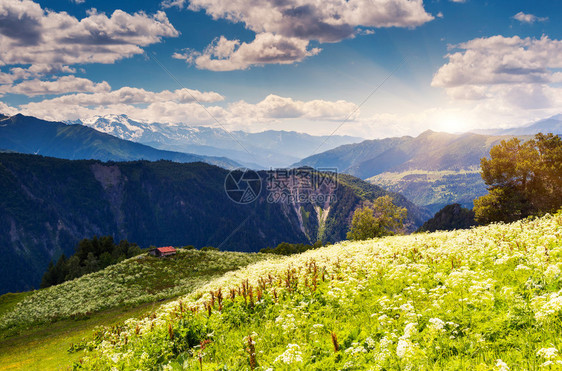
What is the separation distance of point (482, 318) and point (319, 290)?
705 cm

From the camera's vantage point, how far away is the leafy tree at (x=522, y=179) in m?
49.4

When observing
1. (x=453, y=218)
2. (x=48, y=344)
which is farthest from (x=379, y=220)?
(x=453, y=218)

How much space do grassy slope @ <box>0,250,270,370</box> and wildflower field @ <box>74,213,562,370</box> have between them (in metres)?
17.8

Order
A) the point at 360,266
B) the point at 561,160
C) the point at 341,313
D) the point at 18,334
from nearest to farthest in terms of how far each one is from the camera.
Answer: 1. the point at 341,313
2. the point at 360,266
3. the point at 18,334
4. the point at 561,160

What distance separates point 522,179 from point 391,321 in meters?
59.0

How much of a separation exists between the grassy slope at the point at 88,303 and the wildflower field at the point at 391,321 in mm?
17779

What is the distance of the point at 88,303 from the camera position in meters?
52.0

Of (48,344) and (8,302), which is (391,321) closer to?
(48,344)

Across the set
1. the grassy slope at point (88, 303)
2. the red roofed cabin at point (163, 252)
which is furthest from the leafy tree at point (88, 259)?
the grassy slope at point (88, 303)

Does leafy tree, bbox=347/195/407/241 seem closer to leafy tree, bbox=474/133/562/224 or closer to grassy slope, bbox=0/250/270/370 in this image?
leafy tree, bbox=474/133/562/224

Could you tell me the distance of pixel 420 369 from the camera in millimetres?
6434

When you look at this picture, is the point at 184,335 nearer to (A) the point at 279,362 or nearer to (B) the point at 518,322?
(A) the point at 279,362

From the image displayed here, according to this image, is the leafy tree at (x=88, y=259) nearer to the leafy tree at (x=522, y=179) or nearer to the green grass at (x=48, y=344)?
the green grass at (x=48, y=344)

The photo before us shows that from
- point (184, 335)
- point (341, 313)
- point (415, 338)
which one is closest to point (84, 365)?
point (184, 335)
